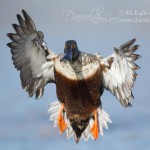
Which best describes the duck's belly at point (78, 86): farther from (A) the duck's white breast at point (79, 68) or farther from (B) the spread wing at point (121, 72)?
(B) the spread wing at point (121, 72)

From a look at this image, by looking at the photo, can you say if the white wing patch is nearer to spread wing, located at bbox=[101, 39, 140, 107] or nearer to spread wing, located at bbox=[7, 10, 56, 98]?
spread wing, located at bbox=[7, 10, 56, 98]

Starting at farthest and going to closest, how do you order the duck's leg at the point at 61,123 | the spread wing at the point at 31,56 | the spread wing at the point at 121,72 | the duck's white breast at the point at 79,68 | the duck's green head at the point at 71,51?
1. the duck's leg at the point at 61,123
2. the spread wing at the point at 31,56
3. the duck's white breast at the point at 79,68
4. the spread wing at the point at 121,72
5. the duck's green head at the point at 71,51

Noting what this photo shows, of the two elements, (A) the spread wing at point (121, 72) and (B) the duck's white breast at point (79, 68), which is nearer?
(A) the spread wing at point (121, 72)

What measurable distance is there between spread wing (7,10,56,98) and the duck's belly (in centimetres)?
66

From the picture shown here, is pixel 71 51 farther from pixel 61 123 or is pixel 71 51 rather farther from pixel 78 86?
pixel 61 123

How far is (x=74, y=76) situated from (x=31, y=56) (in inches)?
53.8

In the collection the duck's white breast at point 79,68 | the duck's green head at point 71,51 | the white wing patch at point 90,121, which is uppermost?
the duck's green head at point 71,51

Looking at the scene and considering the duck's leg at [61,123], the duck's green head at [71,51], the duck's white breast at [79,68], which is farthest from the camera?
the duck's leg at [61,123]

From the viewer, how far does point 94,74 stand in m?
13.3

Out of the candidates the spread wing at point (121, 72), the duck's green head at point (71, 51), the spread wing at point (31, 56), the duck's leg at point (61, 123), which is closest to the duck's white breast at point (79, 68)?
the duck's green head at point (71, 51)

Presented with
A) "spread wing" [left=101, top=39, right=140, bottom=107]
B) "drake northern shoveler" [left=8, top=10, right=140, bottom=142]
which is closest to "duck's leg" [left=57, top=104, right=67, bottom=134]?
"drake northern shoveler" [left=8, top=10, right=140, bottom=142]

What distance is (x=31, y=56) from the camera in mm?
14133

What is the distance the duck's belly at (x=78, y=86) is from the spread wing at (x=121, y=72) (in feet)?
0.82

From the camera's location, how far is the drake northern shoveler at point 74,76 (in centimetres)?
1312
